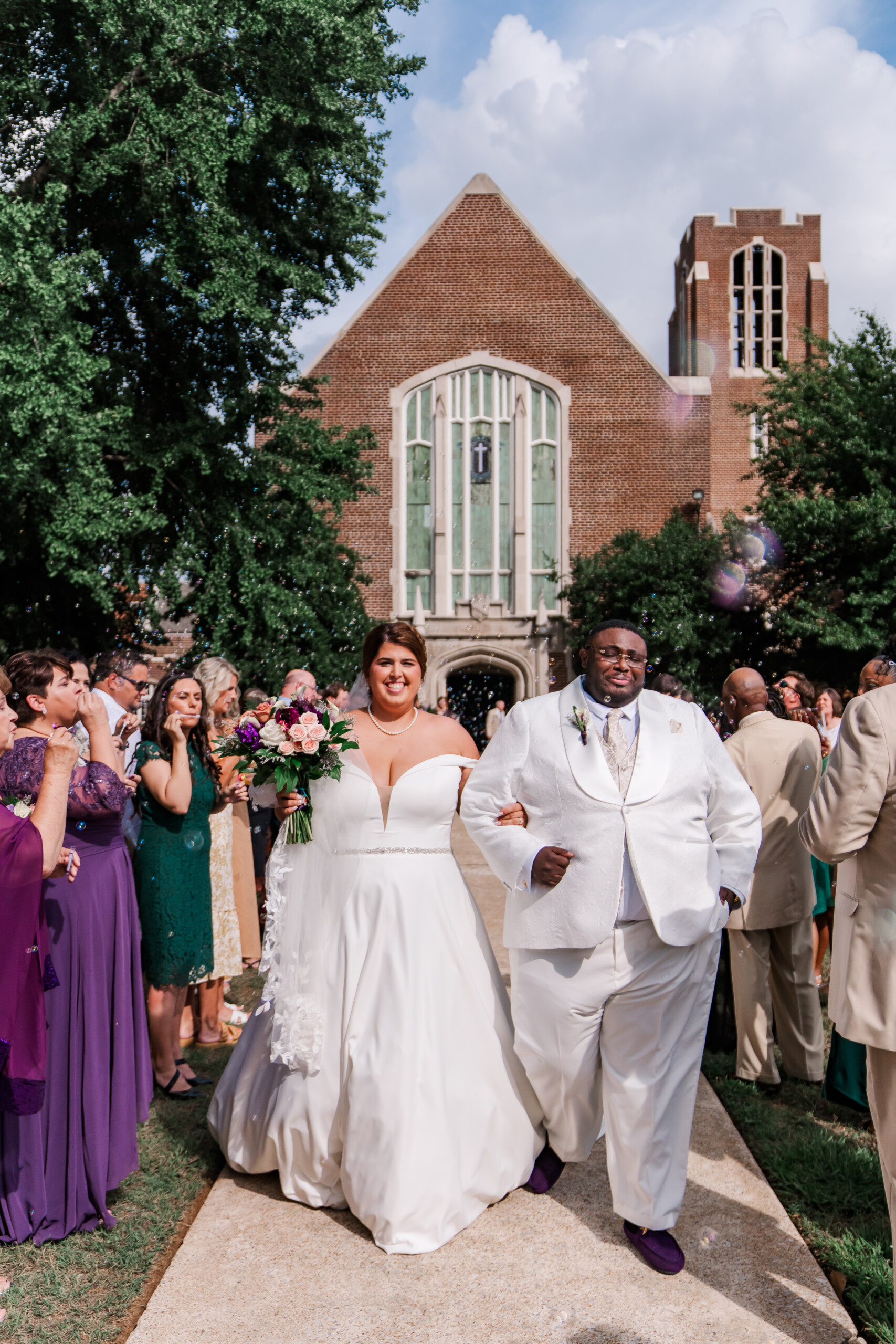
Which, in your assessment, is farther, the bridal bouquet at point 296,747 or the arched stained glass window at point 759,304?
the arched stained glass window at point 759,304

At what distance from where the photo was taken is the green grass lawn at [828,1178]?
3158mm

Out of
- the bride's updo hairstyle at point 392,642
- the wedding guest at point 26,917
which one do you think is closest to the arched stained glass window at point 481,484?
the bride's updo hairstyle at point 392,642

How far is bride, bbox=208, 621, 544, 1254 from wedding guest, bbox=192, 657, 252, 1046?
148cm

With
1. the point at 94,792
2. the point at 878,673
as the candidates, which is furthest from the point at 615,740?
the point at 878,673

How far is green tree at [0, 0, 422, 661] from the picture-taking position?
1086cm

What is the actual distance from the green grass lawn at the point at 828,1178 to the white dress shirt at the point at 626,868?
4.15 ft

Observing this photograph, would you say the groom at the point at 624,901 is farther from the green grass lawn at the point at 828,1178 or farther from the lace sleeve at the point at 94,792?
the lace sleeve at the point at 94,792

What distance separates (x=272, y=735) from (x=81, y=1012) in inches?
46.4

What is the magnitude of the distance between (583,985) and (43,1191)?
6.45 ft

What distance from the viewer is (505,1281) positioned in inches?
126

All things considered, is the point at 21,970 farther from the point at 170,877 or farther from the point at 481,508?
the point at 481,508

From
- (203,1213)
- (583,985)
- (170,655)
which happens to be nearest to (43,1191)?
(203,1213)

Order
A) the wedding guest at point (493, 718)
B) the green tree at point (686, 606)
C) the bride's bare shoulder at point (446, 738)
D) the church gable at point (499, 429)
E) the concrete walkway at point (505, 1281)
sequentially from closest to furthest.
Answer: the concrete walkway at point (505, 1281), the bride's bare shoulder at point (446, 738), the green tree at point (686, 606), the wedding guest at point (493, 718), the church gable at point (499, 429)

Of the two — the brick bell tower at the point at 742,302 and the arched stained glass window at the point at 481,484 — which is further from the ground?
the brick bell tower at the point at 742,302
